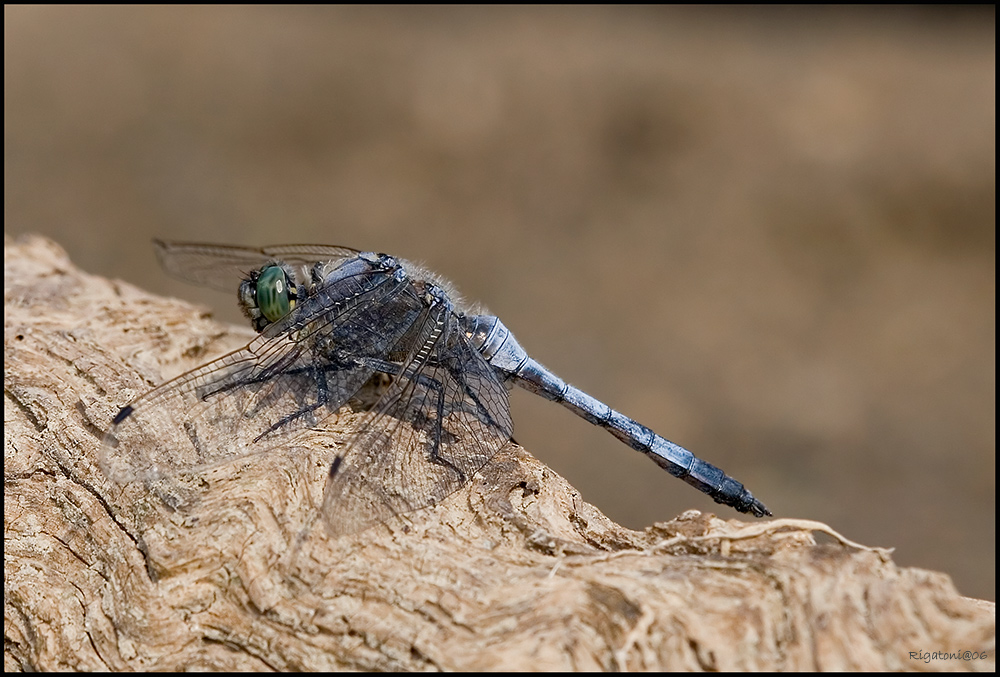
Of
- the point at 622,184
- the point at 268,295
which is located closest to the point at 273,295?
the point at 268,295

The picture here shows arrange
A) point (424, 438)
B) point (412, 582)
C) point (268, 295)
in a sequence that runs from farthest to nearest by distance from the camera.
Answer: point (268, 295) < point (424, 438) < point (412, 582)

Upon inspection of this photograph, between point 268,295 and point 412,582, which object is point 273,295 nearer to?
point 268,295

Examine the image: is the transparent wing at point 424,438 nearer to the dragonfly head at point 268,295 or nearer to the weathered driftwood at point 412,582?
the weathered driftwood at point 412,582

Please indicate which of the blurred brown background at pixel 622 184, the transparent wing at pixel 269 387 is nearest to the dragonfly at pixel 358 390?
the transparent wing at pixel 269 387

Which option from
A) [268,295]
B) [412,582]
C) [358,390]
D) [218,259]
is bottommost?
[412,582]

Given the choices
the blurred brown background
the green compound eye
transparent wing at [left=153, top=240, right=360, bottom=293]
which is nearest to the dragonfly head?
the green compound eye

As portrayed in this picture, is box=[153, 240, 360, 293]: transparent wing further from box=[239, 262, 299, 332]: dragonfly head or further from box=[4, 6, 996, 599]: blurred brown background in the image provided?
box=[4, 6, 996, 599]: blurred brown background

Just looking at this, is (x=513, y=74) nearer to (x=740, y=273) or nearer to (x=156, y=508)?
(x=740, y=273)
